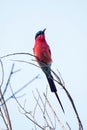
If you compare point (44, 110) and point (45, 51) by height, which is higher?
point (45, 51)

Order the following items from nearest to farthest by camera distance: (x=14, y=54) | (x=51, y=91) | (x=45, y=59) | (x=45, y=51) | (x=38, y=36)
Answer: (x=14, y=54)
(x=51, y=91)
(x=45, y=59)
(x=45, y=51)
(x=38, y=36)

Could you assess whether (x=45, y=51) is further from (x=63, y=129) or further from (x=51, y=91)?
(x=63, y=129)

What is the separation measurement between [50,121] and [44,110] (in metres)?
0.14

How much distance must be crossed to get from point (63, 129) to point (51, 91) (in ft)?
2.76

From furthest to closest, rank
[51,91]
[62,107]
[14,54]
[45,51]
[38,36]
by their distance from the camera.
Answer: [38,36], [45,51], [51,91], [62,107], [14,54]

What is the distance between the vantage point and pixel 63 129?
206 cm

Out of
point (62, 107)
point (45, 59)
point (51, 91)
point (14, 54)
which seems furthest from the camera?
point (45, 59)

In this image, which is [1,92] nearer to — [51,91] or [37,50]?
[51,91]

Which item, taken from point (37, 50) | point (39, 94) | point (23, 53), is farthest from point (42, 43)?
point (23, 53)

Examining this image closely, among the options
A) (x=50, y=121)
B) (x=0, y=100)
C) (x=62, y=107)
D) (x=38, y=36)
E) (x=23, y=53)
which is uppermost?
(x=38, y=36)

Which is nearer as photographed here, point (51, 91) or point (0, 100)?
point (0, 100)

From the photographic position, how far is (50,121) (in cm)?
294

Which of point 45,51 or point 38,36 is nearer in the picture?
point 45,51

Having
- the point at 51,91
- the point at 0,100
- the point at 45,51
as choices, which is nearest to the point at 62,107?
the point at 0,100
